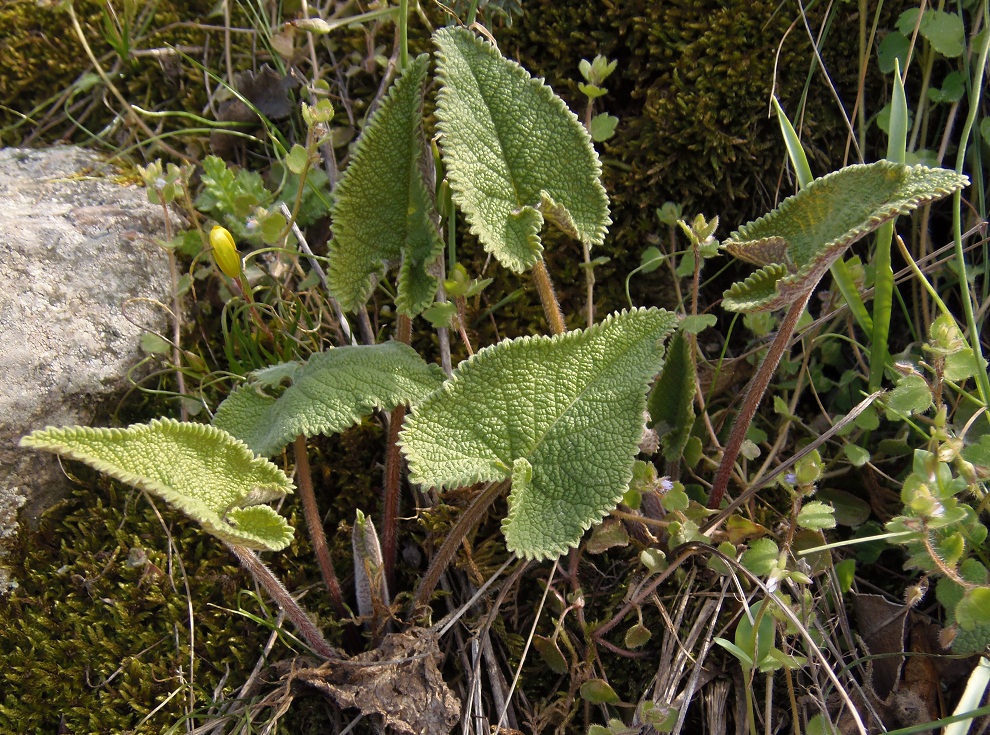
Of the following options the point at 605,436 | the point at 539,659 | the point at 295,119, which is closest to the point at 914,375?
the point at 605,436

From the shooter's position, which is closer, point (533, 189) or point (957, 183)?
point (957, 183)

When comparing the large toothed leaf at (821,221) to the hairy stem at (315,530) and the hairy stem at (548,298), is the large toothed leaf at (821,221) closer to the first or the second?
the hairy stem at (548,298)

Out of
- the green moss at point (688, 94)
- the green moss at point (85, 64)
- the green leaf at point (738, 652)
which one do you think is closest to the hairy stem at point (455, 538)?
the green leaf at point (738, 652)

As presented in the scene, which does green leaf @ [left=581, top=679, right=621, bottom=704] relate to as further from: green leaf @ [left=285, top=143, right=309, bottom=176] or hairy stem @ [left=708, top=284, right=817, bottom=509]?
green leaf @ [left=285, top=143, right=309, bottom=176]

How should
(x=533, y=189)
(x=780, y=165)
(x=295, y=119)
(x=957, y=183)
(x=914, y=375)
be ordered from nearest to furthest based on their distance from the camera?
(x=957, y=183) → (x=914, y=375) → (x=533, y=189) → (x=780, y=165) → (x=295, y=119)

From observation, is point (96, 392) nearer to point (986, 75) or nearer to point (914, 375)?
point (914, 375)

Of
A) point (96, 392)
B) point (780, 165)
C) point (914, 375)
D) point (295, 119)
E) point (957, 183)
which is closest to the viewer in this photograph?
point (957, 183)

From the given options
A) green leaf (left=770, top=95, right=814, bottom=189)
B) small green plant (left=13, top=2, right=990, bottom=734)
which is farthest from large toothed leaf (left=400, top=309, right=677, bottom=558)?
green leaf (left=770, top=95, right=814, bottom=189)
